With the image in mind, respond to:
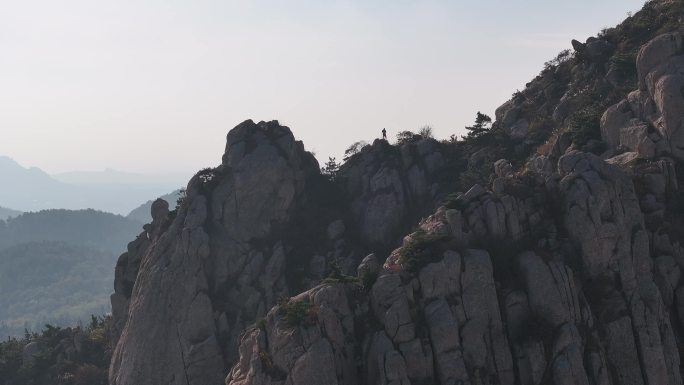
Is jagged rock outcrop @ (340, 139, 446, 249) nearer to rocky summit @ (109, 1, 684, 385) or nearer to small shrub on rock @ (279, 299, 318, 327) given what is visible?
rocky summit @ (109, 1, 684, 385)

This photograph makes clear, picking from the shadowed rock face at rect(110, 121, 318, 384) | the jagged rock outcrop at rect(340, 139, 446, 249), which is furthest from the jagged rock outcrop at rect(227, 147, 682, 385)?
the jagged rock outcrop at rect(340, 139, 446, 249)

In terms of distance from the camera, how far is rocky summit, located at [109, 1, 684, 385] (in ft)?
142

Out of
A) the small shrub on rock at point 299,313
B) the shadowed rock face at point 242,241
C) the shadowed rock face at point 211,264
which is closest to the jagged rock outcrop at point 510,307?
the small shrub on rock at point 299,313

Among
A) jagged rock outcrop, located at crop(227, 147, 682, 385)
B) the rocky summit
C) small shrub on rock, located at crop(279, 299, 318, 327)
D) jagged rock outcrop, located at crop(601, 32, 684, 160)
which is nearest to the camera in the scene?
jagged rock outcrop, located at crop(227, 147, 682, 385)

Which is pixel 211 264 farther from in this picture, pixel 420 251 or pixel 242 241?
pixel 420 251

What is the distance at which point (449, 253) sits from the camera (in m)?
46.5

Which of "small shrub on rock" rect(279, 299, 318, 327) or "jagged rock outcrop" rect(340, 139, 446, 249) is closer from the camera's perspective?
→ "small shrub on rock" rect(279, 299, 318, 327)

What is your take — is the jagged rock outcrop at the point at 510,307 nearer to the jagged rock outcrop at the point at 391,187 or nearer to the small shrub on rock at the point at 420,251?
the small shrub on rock at the point at 420,251

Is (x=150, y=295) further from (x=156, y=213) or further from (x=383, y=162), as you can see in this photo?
(x=383, y=162)

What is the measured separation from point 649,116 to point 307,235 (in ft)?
120

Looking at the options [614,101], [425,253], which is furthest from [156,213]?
[614,101]

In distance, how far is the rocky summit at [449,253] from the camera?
43219 mm

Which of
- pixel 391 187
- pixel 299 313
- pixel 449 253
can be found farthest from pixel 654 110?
pixel 299 313

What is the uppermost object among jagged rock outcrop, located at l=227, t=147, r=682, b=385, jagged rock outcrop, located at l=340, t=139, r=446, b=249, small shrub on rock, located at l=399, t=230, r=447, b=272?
jagged rock outcrop, located at l=340, t=139, r=446, b=249
